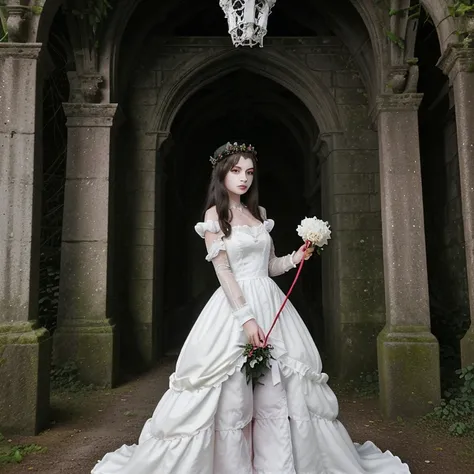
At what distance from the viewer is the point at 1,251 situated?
3.73m

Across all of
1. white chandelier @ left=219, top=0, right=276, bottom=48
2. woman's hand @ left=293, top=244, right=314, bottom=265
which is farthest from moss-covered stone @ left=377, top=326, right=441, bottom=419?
white chandelier @ left=219, top=0, right=276, bottom=48

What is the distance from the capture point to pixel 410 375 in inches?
166

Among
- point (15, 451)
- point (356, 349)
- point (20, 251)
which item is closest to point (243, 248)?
point (20, 251)

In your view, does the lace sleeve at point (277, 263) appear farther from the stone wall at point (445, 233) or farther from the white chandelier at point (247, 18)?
the stone wall at point (445, 233)

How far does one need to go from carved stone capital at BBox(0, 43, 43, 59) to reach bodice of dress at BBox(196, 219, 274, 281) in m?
2.54

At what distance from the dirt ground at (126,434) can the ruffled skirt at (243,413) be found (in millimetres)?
1036

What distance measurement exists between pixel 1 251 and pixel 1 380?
3.41 ft

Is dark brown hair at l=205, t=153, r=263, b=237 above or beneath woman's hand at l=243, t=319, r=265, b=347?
above

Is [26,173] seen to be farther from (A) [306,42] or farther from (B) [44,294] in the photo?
(A) [306,42]

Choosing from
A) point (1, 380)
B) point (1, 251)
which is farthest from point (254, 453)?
point (1, 251)

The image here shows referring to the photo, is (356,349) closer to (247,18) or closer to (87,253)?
(87,253)

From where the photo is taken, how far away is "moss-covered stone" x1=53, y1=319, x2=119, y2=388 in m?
5.13

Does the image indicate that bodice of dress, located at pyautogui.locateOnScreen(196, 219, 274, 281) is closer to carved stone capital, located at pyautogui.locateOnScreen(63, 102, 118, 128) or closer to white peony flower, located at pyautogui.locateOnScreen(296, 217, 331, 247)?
white peony flower, located at pyautogui.locateOnScreen(296, 217, 331, 247)

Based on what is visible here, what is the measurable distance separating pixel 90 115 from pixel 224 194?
3.38 metres
